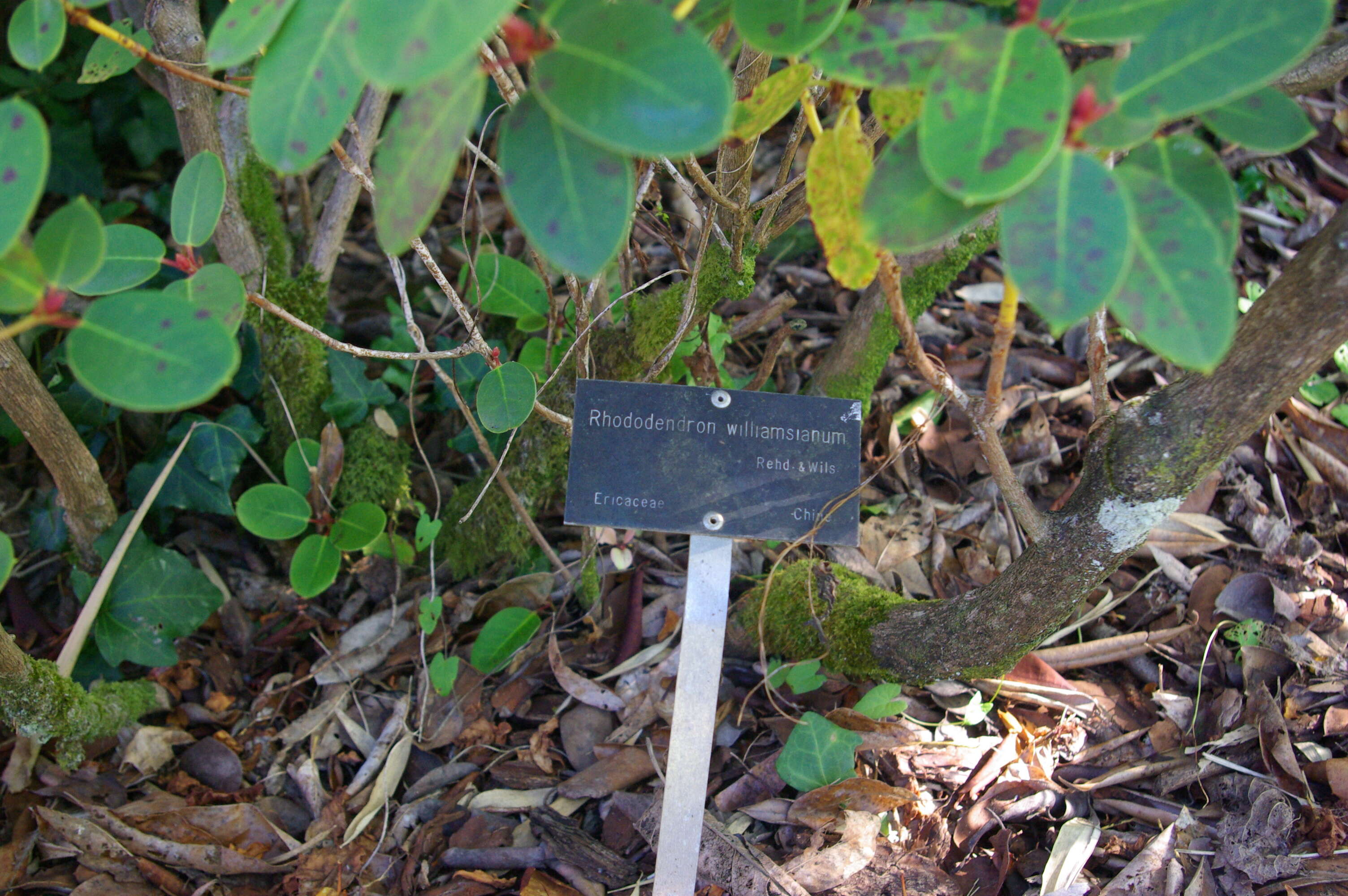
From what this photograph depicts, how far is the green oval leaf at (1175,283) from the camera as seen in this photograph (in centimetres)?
59

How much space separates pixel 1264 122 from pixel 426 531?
4.99 feet

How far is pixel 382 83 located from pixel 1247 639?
184 cm

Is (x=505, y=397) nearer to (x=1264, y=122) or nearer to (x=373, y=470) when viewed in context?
(x=373, y=470)

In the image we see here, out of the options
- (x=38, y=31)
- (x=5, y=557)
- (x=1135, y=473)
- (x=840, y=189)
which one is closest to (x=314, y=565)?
(x=5, y=557)

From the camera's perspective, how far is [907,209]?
0.66 m

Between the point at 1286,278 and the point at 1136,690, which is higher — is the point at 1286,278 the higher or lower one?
the higher one

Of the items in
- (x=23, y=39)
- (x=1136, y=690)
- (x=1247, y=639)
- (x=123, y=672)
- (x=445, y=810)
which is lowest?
(x=445, y=810)

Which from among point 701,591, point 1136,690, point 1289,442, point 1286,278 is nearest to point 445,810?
point 701,591

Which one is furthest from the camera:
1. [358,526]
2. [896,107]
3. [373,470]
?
[373,470]

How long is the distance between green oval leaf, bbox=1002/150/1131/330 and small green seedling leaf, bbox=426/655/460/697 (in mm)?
1318

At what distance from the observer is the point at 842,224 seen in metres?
0.80

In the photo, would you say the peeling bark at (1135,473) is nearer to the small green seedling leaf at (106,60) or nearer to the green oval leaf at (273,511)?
the green oval leaf at (273,511)

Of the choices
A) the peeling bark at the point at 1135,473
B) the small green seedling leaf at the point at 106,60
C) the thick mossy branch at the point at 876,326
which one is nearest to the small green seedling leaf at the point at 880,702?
the peeling bark at the point at 1135,473

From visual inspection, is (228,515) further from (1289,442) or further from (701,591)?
(1289,442)
